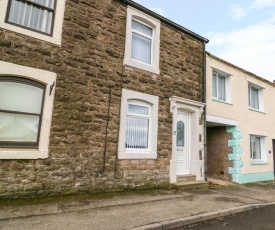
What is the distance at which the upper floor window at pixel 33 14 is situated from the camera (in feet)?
18.5

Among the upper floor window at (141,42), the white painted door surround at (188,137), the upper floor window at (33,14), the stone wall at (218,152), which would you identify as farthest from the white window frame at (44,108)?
the stone wall at (218,152)

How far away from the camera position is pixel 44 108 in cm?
563

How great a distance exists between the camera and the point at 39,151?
5.40m

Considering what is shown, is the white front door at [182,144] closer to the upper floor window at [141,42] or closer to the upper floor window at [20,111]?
the upper floor window at [141,42]

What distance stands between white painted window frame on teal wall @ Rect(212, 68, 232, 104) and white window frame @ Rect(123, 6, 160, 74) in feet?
12.3

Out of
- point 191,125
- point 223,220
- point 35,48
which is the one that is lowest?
point 223,220

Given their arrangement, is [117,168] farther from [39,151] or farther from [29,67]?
[29,67]

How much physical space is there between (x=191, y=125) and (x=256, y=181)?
5466 mm

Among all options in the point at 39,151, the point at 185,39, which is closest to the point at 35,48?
the point at 39,151

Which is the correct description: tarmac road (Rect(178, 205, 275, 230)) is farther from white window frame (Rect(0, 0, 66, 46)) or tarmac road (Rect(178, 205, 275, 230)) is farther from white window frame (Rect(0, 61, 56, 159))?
white window frame (Rect(0, 0, 66, 46))

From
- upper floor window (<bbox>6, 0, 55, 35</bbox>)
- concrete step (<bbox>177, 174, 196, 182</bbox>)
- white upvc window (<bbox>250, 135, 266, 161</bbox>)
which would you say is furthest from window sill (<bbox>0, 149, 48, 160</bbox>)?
white upvc window (<bbox>250, 135, 266, 161</bbox>)

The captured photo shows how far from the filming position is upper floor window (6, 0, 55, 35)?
222 inches

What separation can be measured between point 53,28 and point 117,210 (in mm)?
5206

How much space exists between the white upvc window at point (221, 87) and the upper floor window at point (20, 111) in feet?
26.0
